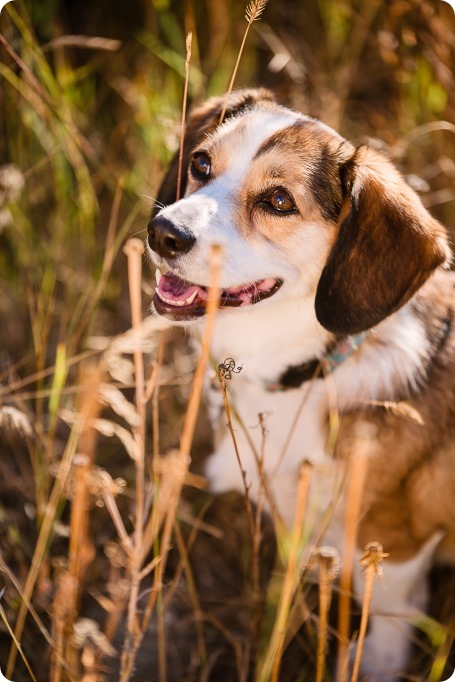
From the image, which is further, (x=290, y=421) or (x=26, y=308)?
(x=26, y=308)

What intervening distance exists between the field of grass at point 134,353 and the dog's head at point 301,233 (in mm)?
172

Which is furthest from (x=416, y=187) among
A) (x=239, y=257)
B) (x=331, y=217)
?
(x=239, y=257)

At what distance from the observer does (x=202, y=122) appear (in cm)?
243

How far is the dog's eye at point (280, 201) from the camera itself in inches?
77.4

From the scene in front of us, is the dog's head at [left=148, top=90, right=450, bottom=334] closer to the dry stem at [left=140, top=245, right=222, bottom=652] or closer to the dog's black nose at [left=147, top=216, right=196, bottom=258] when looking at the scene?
the dog's black nose at [left=147, top=216, right=196, bottom=258]

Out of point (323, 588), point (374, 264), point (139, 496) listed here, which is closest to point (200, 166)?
point (374, 264)

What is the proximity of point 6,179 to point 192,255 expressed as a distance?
3.55 feet

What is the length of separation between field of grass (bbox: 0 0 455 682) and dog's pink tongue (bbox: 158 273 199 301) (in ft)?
0.29

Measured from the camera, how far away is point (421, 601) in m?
2.31

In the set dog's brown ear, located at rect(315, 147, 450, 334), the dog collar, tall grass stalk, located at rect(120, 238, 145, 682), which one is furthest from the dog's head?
tall grass stalk, located at rect(120, 238, 145, 682)

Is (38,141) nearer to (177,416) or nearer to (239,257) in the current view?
(177,416)

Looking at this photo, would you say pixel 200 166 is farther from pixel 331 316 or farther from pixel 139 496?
pixel 139 496

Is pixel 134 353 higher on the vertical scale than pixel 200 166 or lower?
lower

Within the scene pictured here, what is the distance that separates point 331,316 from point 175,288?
43 centimetres
